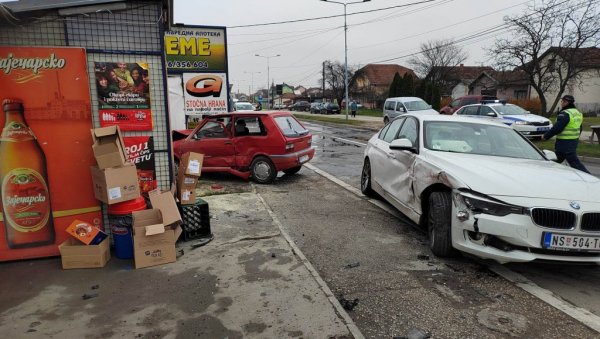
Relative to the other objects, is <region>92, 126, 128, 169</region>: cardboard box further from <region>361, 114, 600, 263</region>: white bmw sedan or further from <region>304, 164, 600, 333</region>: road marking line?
<region>304, 164, 600, 333</region>: road marking line

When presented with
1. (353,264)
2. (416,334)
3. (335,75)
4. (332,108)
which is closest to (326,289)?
(353,264)

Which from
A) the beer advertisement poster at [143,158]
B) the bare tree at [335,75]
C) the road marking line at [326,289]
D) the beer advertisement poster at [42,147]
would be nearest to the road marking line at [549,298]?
the road marking line at [326,289]

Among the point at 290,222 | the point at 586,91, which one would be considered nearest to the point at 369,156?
the point at 290,222

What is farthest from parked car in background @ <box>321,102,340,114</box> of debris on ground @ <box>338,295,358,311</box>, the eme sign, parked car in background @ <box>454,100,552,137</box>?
debris on ground @ <box>338,295,358,311</box>

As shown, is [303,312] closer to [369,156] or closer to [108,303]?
[108,303]

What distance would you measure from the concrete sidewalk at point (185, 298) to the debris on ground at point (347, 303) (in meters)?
0.13

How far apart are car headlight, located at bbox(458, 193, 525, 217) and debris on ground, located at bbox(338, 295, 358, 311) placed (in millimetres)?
1468

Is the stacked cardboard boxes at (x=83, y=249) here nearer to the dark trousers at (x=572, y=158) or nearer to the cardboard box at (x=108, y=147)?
the cardboard box at (x=108, y=147)

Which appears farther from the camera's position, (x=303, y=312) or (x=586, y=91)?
(x=586, y=91)

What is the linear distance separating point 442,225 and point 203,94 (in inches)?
478

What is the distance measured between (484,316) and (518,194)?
48.2 inches

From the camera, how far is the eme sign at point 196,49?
A: 15.1 m

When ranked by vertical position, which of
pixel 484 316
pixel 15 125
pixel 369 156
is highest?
pixel 15 125

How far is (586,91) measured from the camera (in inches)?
1898
